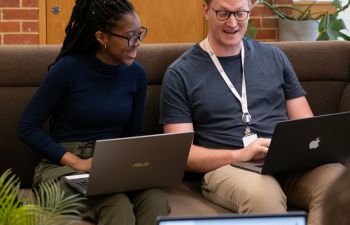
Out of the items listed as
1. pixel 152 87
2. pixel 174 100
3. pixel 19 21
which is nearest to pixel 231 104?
pixel 174 100

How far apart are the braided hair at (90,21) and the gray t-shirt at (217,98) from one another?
13.1 inches

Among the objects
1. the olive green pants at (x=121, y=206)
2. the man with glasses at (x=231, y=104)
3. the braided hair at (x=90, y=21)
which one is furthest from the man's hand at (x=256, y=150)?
the braided hair at (x=90, y=21)

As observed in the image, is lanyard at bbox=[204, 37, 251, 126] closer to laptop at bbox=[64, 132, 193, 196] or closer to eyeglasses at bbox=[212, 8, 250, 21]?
eyeglasses at bbox=[212, 8, 250, 21]

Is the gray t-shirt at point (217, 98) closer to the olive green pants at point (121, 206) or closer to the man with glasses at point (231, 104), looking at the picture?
the man with glasses at point (231, 104)

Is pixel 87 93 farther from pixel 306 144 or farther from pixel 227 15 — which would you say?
pixel 306 144

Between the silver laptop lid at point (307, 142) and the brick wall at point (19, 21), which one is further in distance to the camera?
the brick wall at point (19, 21)

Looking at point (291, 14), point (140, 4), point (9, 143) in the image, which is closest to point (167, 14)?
point (140, 4)

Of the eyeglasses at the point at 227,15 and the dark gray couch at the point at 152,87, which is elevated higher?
the eyeglasses at the point at 227,15

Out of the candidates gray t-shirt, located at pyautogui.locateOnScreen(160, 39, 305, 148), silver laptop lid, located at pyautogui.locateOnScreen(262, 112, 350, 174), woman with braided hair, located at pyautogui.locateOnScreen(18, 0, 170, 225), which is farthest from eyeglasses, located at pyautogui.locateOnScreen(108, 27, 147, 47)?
silver laptop lid, located at pyautogui.locateOnScreen(262, 112, 350, 174)

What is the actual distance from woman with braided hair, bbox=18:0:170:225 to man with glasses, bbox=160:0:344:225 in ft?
0.67

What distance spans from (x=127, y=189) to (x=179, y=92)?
52cm

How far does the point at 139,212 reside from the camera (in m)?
2.07

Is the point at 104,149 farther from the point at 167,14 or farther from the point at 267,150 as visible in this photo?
the point at 167,14

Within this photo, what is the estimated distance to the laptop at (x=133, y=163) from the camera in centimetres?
192
